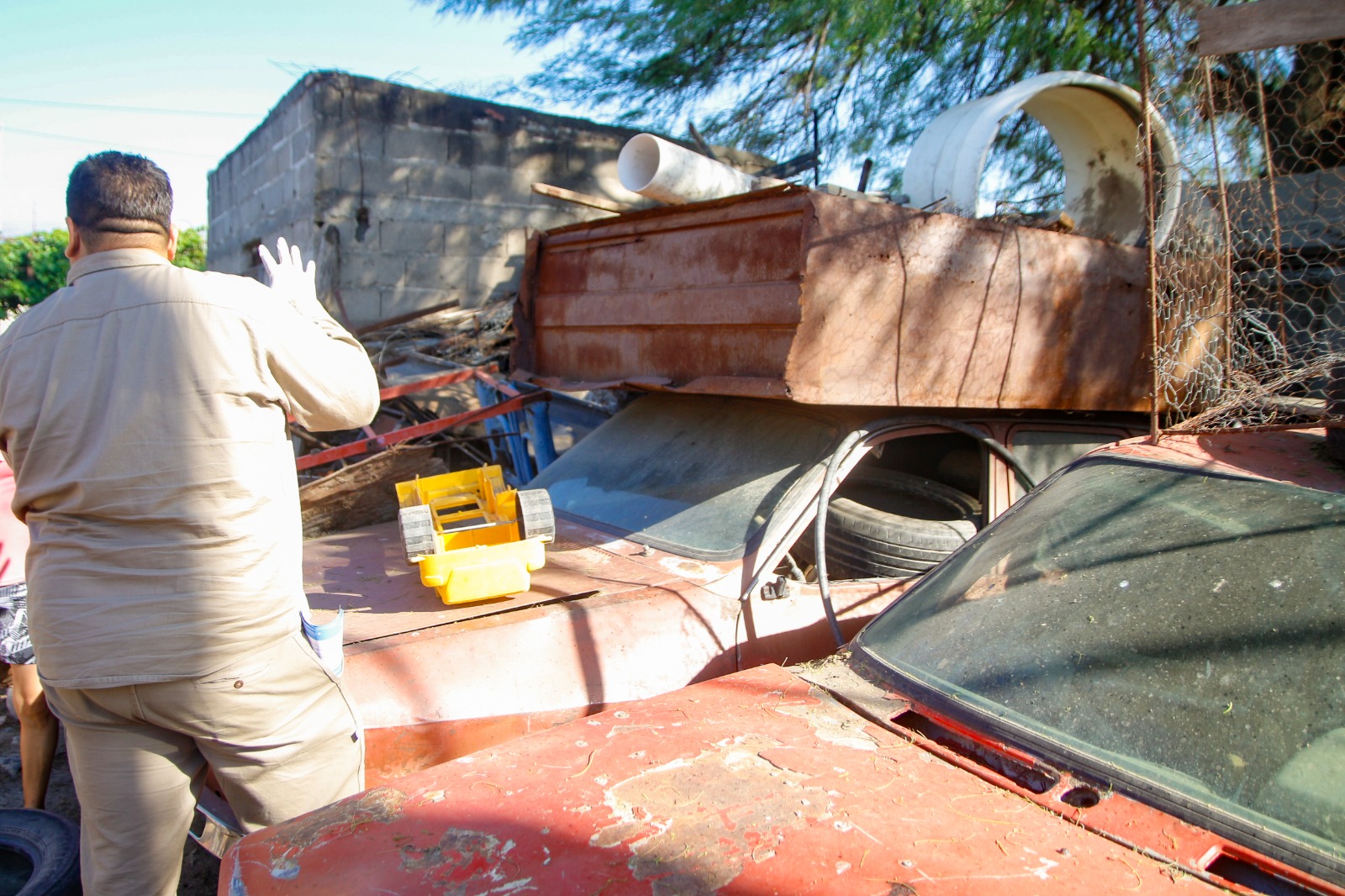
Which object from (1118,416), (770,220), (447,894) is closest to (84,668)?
(447,894)

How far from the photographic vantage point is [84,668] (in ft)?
5.51

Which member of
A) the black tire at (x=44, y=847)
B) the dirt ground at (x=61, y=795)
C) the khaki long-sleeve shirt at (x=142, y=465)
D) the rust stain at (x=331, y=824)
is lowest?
the dirt ground at (x=61, y=795)

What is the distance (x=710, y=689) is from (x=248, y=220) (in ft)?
27.2

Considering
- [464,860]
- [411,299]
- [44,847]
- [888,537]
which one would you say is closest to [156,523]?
[464,860]

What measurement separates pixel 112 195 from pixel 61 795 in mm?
2622

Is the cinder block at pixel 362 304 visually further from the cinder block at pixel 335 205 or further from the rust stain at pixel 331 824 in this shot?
the rust stain at pixel 331 824

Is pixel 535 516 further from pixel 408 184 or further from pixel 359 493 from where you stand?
pixel 408 184

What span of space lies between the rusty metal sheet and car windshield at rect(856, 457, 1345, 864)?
775 mm

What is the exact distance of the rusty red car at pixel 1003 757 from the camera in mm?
1470

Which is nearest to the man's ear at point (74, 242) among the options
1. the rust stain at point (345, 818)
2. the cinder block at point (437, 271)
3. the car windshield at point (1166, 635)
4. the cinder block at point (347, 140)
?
the rust stain at point (345, 818)

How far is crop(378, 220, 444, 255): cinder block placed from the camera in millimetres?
7617

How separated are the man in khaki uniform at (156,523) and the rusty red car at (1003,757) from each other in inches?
12.0

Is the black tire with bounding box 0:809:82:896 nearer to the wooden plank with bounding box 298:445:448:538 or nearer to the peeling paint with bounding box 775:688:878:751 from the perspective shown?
the wooden plank with bounding box 298:445:448:538

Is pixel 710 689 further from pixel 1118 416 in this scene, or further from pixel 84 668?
pixel 1118 416
